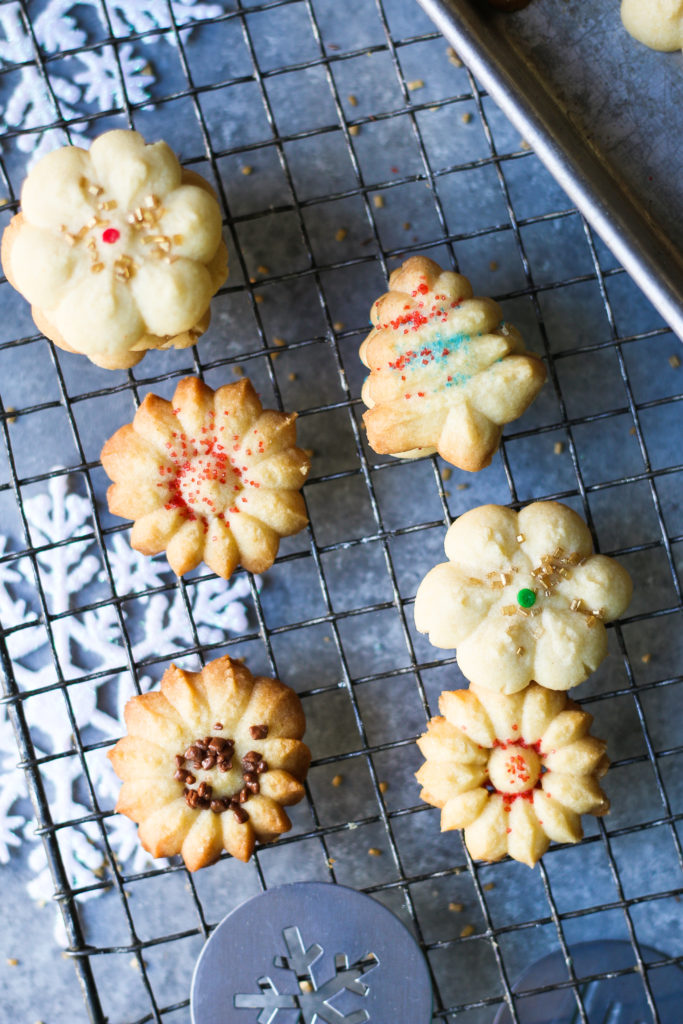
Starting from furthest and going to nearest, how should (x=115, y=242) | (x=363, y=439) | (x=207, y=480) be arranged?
(x=363, y=439) → (x=207, y=480) → (x=115, y=242)

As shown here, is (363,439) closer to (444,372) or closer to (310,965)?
(444,372)

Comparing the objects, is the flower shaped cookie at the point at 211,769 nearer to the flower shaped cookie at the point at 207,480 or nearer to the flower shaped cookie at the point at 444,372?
the flower shaped cookie at the point at 207,480

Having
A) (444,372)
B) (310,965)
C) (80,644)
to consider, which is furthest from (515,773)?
(80,644)

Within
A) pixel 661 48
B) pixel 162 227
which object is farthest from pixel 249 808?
pixel 661 48

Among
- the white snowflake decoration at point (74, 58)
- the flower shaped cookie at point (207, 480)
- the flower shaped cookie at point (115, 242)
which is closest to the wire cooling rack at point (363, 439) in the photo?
the white snowflake decoration at point (74, 58)

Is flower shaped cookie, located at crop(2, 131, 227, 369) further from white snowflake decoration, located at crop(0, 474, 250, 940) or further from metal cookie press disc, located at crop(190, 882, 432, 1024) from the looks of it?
metal cookie press disc, located at crop(190, 882, 432, 1024)

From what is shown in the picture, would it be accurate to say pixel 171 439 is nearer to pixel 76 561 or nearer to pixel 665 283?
pixel 76 561

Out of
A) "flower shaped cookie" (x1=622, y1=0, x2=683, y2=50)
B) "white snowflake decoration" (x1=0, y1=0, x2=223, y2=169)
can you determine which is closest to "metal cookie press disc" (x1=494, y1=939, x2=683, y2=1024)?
"flower shaped cookie" (x1=622, y1=0, x2=683, y2=50)
